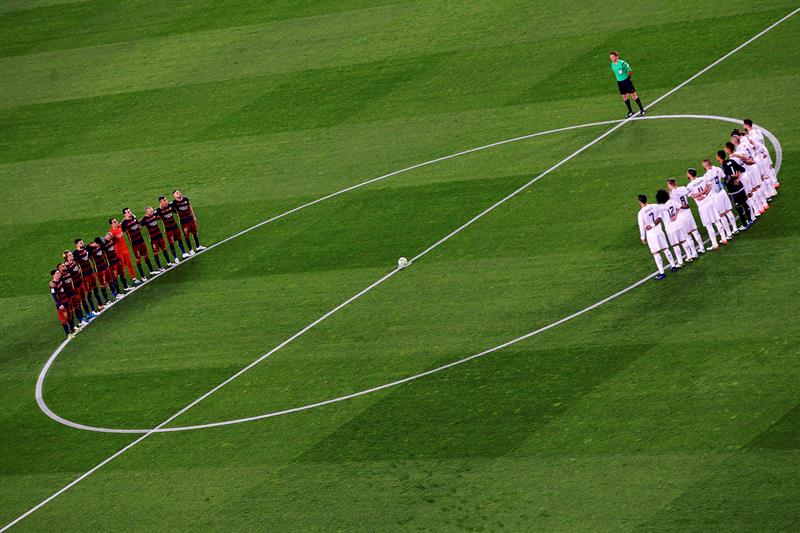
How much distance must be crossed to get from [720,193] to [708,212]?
0.46 m

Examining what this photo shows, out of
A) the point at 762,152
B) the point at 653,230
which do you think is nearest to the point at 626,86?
the point at 762,152

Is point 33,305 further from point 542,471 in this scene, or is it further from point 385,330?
point 542,471

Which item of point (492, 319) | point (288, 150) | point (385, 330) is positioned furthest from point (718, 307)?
point (288, 150)

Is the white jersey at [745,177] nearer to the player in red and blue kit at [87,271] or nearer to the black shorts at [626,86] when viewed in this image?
the black shorts at [626,86]

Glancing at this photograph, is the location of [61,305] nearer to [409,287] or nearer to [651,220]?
[409,287]

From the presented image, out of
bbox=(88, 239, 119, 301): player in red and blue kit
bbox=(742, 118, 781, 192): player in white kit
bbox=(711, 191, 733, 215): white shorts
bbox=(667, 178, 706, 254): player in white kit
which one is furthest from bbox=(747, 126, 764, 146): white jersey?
bbox=(88, 239, 119, 301): player in red and blue kit

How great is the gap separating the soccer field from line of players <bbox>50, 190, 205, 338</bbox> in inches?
32.0

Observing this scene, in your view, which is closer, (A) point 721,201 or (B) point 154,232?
(A) point 721,201

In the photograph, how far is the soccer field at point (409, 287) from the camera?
68.1 ft

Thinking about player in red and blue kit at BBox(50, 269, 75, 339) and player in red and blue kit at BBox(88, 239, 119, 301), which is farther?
player in red and blue kit at BBox(88, 239, 119, 301)

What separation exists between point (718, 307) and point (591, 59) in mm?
14572

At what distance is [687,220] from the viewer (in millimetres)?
25188

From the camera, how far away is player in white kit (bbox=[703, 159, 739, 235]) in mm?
25484

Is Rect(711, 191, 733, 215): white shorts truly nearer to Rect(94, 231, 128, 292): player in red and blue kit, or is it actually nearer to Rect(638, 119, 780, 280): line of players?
Rect(638, 119, 780, 280): line of players
